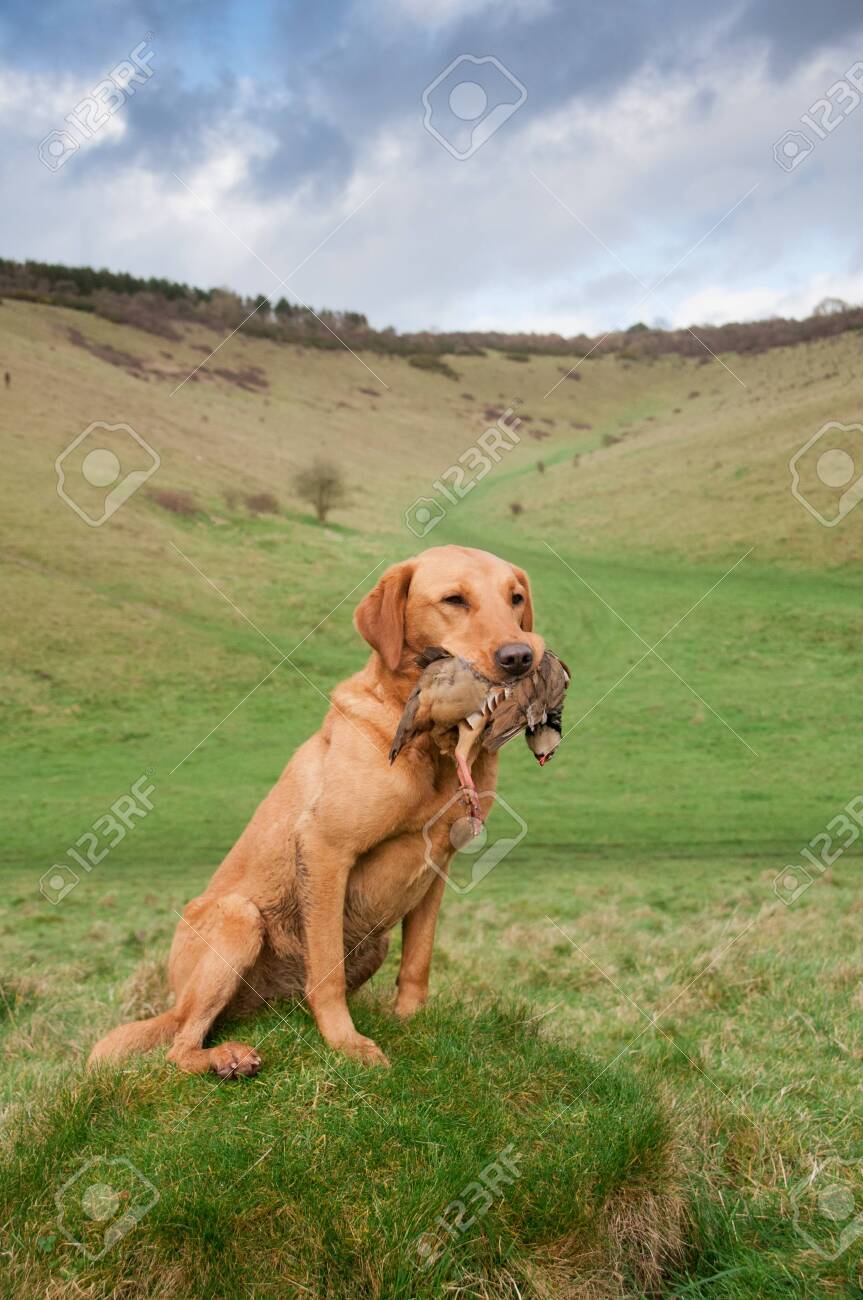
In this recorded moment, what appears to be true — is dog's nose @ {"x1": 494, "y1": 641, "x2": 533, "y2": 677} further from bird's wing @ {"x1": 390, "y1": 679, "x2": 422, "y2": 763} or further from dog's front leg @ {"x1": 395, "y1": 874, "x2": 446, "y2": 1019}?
dog's front leg @ {"x1": 395, "y1": 874, "x2": 446, "y2": 1019}

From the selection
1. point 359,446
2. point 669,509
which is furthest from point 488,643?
point 359,446

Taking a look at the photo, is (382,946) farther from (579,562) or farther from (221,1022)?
(579,562)

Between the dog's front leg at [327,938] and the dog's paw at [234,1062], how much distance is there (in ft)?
1.03

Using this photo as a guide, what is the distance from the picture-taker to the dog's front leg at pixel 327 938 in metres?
4.23

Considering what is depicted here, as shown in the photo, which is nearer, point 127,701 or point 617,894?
point 617,894

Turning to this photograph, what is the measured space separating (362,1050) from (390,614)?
6.05 ft

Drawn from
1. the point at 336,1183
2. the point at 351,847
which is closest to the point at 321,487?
the point at 351,847

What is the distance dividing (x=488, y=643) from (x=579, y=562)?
30.4 metres

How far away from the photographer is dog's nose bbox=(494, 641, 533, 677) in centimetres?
391

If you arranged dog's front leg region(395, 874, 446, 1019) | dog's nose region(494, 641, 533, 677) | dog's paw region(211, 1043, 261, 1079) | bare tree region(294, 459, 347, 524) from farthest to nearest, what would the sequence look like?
bare tree region(294, 459, 347, 524) < dog's front leg region(395, 874, 446, 1019) < dog's paw region(211, 1043, 261, 1079) < dog's nose region(494, 641, 533, 677)

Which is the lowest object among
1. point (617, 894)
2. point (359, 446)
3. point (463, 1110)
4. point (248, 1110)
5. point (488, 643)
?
point (617, 894)

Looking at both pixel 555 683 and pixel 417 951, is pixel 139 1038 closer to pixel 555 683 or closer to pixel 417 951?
pixel 417 951

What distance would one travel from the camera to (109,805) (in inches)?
672

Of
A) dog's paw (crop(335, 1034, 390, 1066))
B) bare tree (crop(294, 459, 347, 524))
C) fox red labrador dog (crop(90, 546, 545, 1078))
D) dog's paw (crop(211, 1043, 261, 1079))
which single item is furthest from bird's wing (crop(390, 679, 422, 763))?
bare tree (crop(294, 459, 347, 524))
